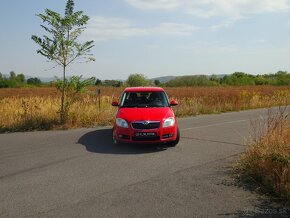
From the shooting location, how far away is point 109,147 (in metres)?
9.47

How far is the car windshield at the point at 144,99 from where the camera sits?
10.2 metres

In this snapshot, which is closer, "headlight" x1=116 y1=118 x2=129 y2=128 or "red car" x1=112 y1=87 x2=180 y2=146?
"red car" x1=112 y1=87 x2=180 y2=146

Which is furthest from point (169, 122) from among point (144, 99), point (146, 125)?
point (144, 99)

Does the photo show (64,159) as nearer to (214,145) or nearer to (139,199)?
(139,199)

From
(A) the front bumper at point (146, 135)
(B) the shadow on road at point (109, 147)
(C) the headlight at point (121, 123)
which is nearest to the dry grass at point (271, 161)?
(A) the front bumper at point (146, 135)

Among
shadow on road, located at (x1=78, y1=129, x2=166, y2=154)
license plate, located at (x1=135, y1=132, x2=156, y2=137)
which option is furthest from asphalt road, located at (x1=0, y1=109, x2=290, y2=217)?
license plate, located at (x1=135, y1=132, x2=156, y2=137)

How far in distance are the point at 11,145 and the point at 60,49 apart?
4.65 meters

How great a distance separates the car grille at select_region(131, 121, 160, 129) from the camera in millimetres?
8930

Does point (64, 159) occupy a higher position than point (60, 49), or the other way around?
point (60, 49)

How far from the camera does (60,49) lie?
43.3 feet

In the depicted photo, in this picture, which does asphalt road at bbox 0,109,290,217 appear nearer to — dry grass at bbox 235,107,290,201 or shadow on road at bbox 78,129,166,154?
shadow on road at bbox 78,129,166,154

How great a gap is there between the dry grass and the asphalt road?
30cm

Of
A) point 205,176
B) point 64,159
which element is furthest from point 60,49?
point 205,176

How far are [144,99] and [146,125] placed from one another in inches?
65.0
